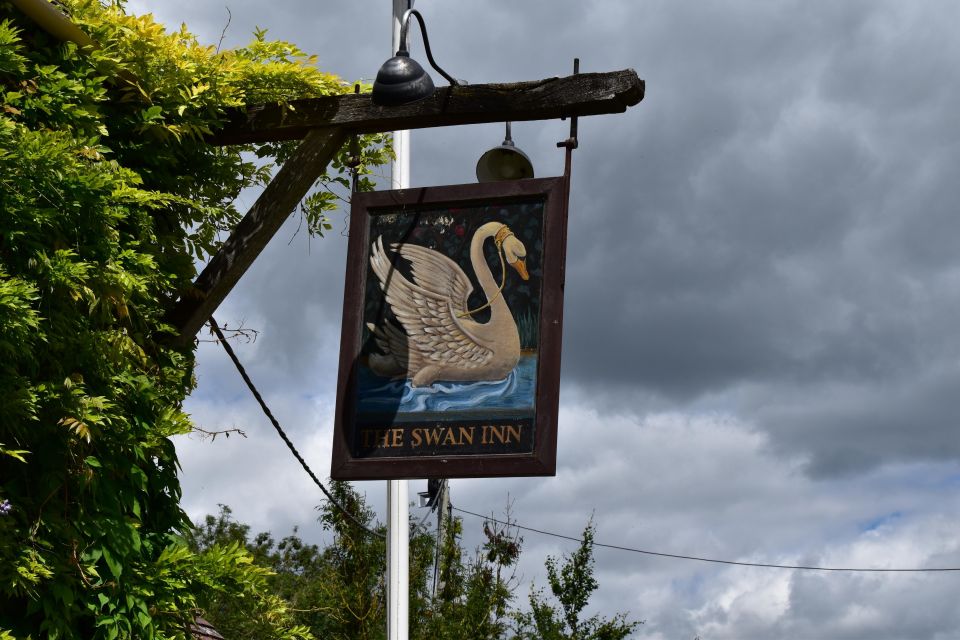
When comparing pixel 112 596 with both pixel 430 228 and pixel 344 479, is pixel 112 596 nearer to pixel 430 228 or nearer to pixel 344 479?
pixel 344 479

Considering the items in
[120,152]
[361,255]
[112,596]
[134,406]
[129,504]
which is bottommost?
[112,596]

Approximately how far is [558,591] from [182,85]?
15.8 meters

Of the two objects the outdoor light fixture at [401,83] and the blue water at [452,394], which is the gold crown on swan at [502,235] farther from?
the outdoor light fixture at [401,83]

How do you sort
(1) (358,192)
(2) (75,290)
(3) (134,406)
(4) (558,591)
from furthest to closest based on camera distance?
(4) (558,591), (1) (358,192), (3) (134,406), (2) (75,290)

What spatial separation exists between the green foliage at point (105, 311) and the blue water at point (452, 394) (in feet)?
3.38

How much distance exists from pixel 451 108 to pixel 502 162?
51 cm

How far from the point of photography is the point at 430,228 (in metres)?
6.97

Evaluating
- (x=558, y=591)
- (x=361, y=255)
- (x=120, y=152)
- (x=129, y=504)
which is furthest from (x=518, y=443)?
(x=558, y=591)

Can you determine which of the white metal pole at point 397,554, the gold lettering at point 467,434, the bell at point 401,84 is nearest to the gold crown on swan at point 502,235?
the bell at point 401,84

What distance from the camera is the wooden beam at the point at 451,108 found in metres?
6.85

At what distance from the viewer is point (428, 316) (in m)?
6.85

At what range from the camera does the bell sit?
659 cm

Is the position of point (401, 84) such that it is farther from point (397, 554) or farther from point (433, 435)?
point (397, 554)

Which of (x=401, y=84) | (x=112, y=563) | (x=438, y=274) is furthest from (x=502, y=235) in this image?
(x=112, y=563)
